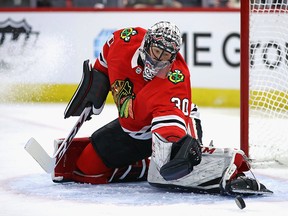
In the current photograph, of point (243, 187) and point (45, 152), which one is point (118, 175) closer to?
point (45, 152)

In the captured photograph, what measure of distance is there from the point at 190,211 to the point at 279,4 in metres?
2.10

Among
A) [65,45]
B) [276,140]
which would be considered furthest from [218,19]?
[276,140]

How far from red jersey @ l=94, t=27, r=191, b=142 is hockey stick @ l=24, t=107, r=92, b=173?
0.28m

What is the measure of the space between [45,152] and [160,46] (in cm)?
85

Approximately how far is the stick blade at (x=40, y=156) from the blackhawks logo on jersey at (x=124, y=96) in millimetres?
438

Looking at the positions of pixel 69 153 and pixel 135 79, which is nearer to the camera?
pixel 135 79

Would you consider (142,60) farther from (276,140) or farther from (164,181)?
(276,140)

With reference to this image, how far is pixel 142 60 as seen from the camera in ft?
13.2

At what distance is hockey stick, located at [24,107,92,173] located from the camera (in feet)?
14.0

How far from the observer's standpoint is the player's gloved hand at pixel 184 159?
146 inches

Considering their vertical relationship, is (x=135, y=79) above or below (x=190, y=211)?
above

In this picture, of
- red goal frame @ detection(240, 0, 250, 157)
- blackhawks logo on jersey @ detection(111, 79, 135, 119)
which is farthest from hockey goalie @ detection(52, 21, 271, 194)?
red goal frame @ detection(240, 0, 250, 157)

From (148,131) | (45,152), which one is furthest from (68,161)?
(148,131)

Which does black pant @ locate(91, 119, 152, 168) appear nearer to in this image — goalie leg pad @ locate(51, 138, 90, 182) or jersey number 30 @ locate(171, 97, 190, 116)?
goalie leg pad @ locate(51, 138, 90, 182)
